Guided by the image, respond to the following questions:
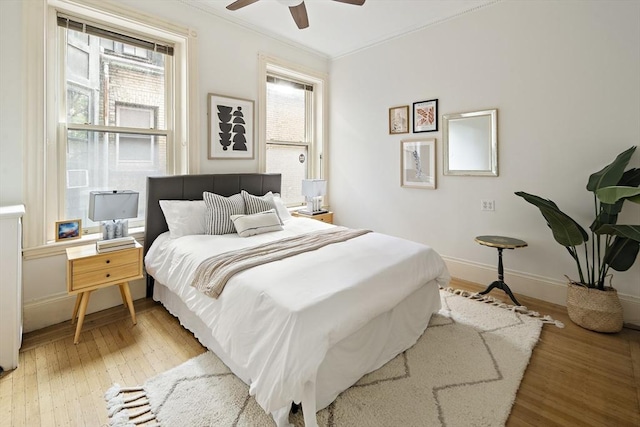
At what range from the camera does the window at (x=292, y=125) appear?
14.0 feet

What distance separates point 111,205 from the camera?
8.07 ft

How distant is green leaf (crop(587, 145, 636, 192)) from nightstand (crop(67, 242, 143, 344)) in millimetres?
3684

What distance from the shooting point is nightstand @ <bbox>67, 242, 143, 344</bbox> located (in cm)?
227

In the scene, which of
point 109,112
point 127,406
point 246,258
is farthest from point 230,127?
point 127,406

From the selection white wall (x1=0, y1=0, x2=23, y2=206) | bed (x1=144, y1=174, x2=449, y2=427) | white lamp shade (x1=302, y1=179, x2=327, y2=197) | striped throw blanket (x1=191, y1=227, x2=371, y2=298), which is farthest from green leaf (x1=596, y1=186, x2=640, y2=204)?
white wall (x1=0, y1=0, x2=23, y2=206)

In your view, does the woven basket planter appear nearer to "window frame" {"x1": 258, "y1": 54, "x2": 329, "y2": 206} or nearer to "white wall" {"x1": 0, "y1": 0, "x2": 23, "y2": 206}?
"window frame" {"x1": 258, "y1": 54, "x2": 329, "y2": 206}

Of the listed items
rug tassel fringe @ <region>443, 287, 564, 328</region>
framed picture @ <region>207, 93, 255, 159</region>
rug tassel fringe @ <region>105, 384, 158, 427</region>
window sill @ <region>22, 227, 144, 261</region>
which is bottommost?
rug tassel fringe @ <region>105, 384, 158, 427</region>

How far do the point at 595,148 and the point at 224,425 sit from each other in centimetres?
348

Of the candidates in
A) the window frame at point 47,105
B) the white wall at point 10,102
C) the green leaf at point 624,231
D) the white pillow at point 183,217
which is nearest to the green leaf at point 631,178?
the green leaf at point 624,231

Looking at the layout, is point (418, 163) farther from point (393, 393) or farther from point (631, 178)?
point (393, 393)

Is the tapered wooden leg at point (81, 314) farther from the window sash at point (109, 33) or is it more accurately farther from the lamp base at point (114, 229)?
the window sash at point (109, 33)

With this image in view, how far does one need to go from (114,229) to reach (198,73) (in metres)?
1.83

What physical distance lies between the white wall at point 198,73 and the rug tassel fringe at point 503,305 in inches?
109

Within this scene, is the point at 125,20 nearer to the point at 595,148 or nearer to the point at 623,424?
the point at 595,148
